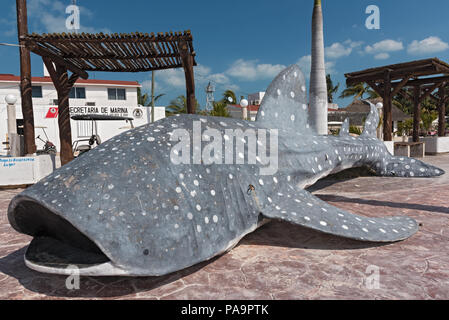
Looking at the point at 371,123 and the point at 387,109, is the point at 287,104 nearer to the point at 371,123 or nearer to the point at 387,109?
the point at 371,123

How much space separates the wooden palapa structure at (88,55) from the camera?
24.4ft

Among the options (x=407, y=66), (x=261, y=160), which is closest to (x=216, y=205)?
(x=261, y=160)

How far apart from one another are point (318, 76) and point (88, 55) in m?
6.93

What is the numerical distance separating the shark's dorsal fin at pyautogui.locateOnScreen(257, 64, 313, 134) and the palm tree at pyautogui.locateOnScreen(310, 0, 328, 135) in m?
4.23

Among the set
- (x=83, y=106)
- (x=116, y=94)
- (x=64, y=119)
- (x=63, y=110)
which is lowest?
(x=64, y=119)

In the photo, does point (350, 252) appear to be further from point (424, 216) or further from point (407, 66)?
point (407, 66)

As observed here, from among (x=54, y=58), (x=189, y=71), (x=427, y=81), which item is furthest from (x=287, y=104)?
(x=427, y=81)

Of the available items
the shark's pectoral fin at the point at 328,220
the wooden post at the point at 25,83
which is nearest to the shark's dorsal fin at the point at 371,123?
the shark's pectoral fin at the point at 328,220

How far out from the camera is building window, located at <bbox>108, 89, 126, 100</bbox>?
1363 inches

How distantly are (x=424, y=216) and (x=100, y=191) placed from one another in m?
4.89

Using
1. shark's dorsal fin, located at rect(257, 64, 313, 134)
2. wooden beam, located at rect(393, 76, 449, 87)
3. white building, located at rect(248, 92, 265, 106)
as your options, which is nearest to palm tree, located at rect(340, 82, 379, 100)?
white building, located at rect(248, 92, 265, 106)

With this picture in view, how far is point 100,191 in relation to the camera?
2285mm

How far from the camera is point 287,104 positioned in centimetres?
469

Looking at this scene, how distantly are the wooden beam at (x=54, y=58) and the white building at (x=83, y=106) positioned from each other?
11386mm
